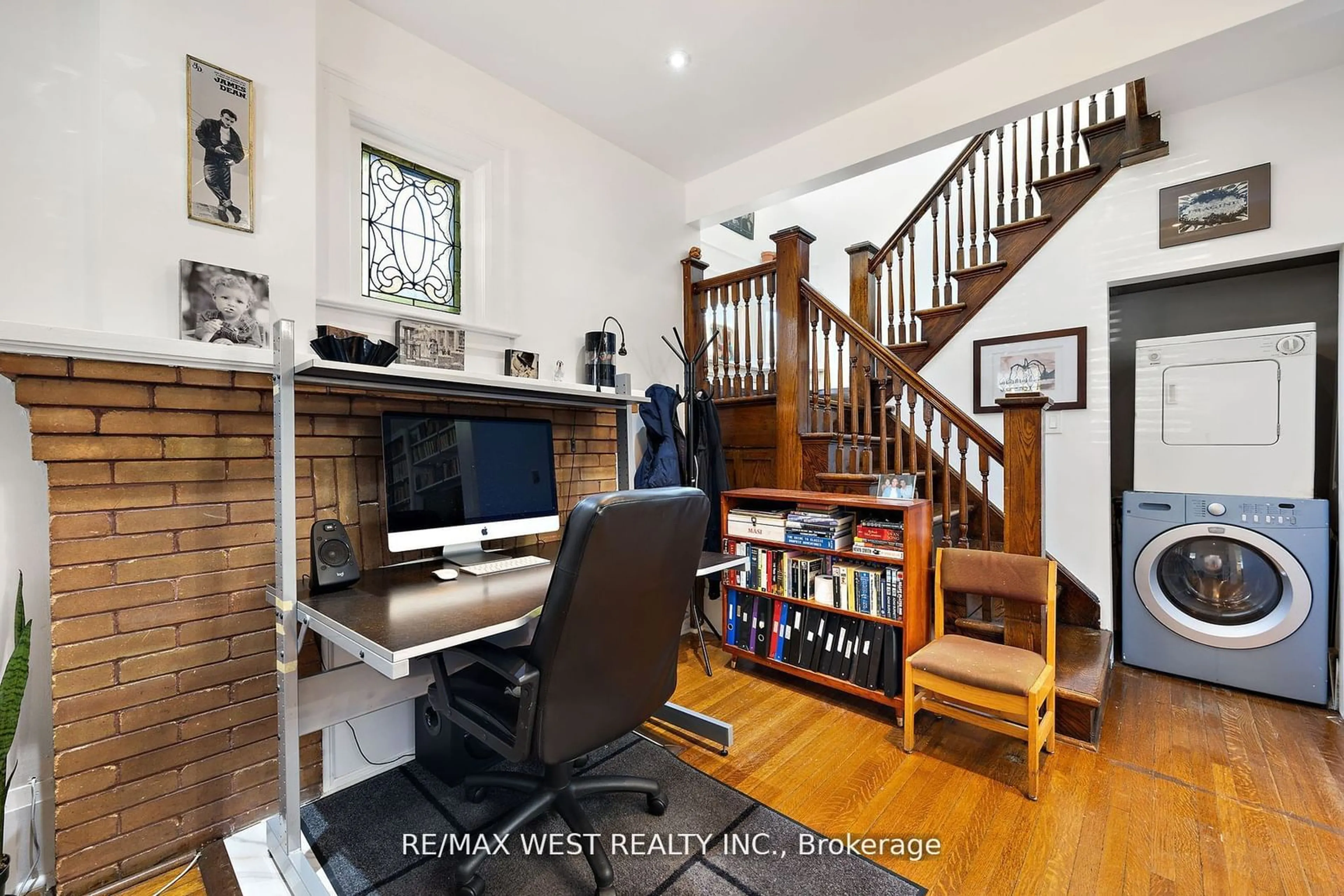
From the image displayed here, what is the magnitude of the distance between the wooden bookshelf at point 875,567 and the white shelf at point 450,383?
1.03 m

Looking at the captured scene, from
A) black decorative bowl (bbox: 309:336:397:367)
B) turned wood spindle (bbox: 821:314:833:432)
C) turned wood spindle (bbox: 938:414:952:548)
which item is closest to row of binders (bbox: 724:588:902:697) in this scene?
turned wood spindle (bbox: 938:414:952:548)

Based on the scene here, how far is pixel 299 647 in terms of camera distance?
1570mm

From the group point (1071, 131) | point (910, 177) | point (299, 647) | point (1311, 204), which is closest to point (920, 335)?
point (1071, 131)

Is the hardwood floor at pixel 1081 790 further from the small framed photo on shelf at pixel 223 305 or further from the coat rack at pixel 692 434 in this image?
the small framed photo on shelf at pixel 223 305

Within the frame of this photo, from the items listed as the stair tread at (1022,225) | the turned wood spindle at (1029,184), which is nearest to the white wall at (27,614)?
the stair tread at (1022,225)

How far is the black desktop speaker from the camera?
1701 millimetres

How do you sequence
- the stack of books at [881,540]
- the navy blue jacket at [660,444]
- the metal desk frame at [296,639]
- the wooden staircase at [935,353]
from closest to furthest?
the metal desk frame at [296,639] < the stack of books at [881,540] < the wooden staircase at [935,353] < the navy blue jacket at [660,444]

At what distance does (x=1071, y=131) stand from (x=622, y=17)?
284 cm

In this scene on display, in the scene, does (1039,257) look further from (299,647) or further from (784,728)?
(299,647)

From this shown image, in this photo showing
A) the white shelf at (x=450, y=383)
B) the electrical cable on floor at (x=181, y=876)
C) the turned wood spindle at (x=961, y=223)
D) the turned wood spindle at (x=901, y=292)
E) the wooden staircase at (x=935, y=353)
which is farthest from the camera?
the turned wood spindle at (x=901, y=292)

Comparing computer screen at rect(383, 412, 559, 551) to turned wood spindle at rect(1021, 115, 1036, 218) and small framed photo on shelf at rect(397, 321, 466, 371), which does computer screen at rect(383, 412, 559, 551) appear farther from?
turned wood spindle at rect(1021, 115, 1036, 218)

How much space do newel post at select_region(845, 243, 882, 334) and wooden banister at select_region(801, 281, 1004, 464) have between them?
0.90 metres

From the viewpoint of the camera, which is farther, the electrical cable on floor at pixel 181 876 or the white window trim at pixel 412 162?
the white window trim at pixel 412 162

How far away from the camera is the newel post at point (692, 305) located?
3676mm
